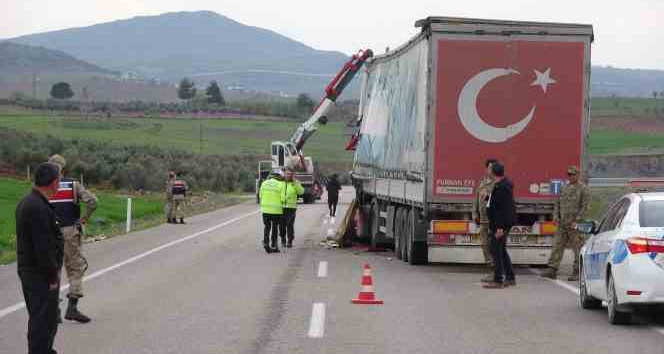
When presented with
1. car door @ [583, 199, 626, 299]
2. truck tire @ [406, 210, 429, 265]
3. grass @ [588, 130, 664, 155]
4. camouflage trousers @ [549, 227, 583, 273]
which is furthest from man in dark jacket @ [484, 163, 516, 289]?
grass @ [588, 130, 664, 155]

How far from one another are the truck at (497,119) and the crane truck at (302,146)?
22.8 m

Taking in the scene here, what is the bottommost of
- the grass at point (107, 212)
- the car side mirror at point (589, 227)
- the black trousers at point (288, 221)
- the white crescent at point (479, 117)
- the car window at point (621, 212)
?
the grass at point (107, 212)

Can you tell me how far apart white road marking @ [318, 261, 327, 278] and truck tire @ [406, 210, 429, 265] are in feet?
4.91

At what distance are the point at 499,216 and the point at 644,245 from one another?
15.6 ft

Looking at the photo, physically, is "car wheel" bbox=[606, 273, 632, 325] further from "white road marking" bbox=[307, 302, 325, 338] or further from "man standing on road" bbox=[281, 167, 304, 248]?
"man standing on road" bbox=[281, 167, 304, 248]

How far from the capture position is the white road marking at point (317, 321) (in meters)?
12.0

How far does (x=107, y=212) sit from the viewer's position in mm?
40906

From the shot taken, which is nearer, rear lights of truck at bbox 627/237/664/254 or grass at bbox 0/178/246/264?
rear lights of truck at bbox 627/237/664/254

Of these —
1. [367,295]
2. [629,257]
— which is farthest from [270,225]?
[629,257]

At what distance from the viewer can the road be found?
11281 millimetres

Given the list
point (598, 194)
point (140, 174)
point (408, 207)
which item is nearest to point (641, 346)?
point (408, 207)

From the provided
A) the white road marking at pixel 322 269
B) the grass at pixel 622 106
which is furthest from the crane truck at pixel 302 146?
the grass at pixel 622 106

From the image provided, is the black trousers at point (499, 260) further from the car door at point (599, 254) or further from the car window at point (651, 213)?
the car window at point (651, 213)

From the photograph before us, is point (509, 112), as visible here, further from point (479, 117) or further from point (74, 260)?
point (74, 260)
